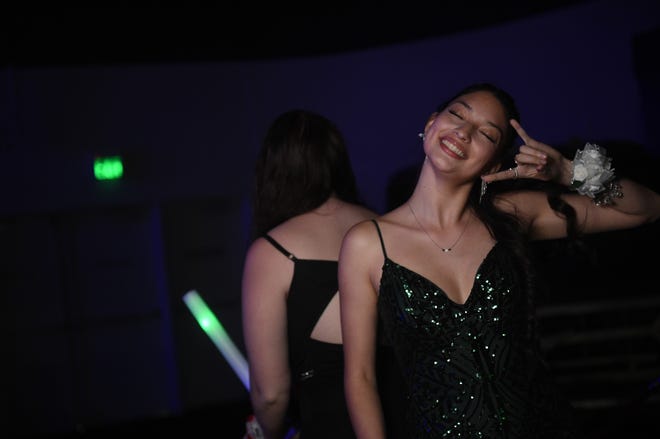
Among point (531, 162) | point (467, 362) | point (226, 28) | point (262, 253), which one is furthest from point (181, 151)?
point (467, 362)

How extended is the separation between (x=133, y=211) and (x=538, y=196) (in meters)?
4.98

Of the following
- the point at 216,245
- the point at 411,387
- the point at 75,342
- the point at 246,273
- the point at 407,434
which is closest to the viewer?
the point at 411,387

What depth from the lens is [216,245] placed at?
6594 mm

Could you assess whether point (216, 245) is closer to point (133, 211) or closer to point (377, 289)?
point (133, 211)

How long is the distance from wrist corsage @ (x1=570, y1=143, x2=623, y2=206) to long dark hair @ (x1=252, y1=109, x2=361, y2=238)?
0.74 meters

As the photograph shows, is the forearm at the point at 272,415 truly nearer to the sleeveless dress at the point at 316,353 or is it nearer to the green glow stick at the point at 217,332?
the sleeveless dress at the point at 316,353

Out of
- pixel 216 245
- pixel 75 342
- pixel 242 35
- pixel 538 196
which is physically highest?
pixel 242 35

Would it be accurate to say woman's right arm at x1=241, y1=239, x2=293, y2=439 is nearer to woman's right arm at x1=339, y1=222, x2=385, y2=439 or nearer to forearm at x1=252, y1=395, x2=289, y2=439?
forearm at x1=252, y1=395, x2=289, y2=439

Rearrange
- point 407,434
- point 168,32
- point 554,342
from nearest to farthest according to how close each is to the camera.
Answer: point 407,434, point 554,342, point 168,32

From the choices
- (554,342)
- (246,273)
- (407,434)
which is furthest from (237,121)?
(407,434)

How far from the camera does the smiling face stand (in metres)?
1.73

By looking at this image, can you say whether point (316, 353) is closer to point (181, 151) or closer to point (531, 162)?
point (531, 162)

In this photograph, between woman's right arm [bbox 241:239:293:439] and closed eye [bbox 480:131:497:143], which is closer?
closed eye [bbox 480:131:497:143]

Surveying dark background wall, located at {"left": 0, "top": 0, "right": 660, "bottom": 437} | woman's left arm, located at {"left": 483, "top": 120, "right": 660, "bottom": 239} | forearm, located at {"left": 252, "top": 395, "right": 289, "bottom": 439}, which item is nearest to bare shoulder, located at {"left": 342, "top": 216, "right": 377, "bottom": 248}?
woman's left arm, located at {"left": 483, "top": 120, "right": 660, "bottom": 239}
